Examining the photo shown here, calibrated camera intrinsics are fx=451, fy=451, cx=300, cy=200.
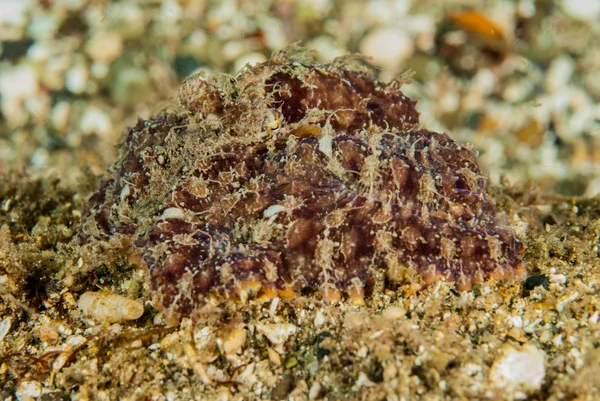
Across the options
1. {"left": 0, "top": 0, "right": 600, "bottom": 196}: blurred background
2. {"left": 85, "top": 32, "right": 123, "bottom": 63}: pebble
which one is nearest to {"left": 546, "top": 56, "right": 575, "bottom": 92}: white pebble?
{"left": 0, "top": 0, "right": 600, "bottom": 196}: blurred background

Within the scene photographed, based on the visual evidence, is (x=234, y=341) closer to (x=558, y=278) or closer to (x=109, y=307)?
(x=109, y=307)

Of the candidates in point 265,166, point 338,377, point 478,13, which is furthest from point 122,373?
point 478,13

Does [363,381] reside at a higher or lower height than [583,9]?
lower

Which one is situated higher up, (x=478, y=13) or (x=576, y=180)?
(x=478, y=13)

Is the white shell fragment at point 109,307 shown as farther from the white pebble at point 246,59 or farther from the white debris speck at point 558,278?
the white pebble at point 246,59

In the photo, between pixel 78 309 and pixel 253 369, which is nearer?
pixel 253 369

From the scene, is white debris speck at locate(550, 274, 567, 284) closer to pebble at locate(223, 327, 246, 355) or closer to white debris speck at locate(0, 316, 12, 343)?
pebble at locate(223, 327, 246, 355)

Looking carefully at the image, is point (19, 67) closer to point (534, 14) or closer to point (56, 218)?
point (56, 218)

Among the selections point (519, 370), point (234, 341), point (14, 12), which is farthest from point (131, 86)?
point (519, 370)
